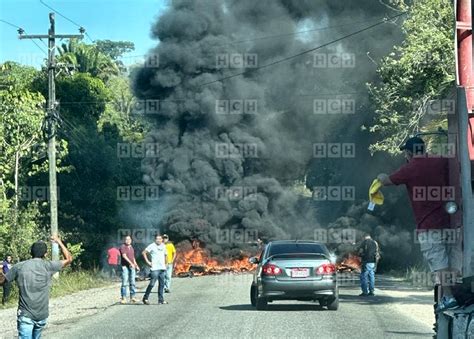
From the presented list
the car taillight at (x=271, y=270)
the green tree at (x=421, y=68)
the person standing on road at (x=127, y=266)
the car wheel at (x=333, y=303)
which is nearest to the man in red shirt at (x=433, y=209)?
the car taillight at (x=271, y=270)

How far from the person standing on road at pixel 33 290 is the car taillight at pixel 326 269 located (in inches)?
380

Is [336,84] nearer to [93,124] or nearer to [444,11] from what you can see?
[93,124]

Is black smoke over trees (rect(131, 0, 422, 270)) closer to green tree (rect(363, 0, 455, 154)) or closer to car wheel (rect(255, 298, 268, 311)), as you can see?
green tree (rect(363, 0, 455, 154))

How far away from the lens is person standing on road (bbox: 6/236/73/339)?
31.2 ft

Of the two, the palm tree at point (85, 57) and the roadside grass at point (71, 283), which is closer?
the roadside grass at point (71, 283)

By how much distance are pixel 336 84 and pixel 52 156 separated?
26213 millimetres

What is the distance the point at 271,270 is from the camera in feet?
61.5

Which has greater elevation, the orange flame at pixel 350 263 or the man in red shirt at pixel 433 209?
the man in red shirt at pixel 433 209

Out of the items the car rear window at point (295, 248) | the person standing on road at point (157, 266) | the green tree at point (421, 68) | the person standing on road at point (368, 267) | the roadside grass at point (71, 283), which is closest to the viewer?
the car rear window at point (295, 248)

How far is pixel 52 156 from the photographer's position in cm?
3164

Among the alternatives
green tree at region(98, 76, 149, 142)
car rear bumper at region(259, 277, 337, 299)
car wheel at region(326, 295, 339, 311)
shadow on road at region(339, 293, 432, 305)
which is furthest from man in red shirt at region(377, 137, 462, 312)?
green tree at region(98, 76, 149, 142)

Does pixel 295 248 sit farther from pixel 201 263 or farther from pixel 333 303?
pixel 201 263

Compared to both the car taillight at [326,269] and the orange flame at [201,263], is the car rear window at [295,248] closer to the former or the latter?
the car taillight at [326,269]

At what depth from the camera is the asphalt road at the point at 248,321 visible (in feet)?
46.9
